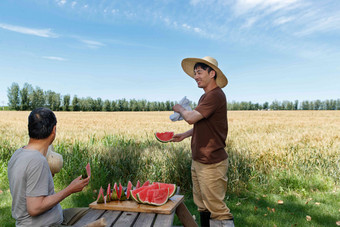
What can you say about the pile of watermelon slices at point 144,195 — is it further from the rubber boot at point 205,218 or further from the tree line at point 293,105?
the tree line at point 293,105

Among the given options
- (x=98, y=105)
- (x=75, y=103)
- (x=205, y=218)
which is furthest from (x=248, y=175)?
(x=75, y=103)

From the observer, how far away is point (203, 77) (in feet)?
12.2

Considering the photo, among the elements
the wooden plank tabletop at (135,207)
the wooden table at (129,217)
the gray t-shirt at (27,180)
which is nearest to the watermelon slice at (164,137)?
the wooden plank tabletop at (135,207)

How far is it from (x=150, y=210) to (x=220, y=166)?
1.31m

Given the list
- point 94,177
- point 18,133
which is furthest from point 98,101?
point 94,177

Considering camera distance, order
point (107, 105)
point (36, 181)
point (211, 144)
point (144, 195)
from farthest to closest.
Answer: point (107, 105) → point (211, 144) → point (144, 195) → point (36, 181)

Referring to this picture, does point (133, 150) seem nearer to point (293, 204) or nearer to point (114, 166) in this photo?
point (114, 166)

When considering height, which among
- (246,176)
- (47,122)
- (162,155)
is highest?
(47,122)

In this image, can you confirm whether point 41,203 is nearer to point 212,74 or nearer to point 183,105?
point 183,105

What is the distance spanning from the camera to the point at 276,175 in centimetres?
653

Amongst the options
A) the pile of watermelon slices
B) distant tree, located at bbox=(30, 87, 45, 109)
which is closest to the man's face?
the pile of watermelon slices

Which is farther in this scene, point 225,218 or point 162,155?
point 162,155

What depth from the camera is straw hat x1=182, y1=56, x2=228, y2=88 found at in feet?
12.3

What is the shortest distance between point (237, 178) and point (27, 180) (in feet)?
16.0
